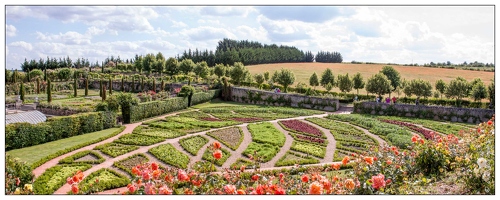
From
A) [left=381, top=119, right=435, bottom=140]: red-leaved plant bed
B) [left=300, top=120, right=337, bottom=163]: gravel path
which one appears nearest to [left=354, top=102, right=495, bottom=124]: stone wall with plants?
[left=381, top=119, right=435, bottom=140]: red-leaved plant bed

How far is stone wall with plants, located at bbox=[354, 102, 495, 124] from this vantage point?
34562 mm

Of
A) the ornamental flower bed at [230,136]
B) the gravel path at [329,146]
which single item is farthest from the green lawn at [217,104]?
the gravel path at [329,146]

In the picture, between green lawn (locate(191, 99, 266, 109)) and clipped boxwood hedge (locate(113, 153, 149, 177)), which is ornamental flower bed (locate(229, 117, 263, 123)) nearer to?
green lawn (locate(191, 99, 266, 109))

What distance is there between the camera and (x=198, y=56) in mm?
105750

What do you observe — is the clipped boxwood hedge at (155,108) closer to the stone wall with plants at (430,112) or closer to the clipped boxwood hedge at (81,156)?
the clipped boxwood hedge at (81,156)

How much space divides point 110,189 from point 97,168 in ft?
10.4

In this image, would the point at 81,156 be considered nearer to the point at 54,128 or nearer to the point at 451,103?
the point at 54,128

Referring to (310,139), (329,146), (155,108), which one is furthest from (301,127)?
(155,108)

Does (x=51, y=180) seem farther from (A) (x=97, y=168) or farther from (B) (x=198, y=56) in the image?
(B) (x=198, y=56)

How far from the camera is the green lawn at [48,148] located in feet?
63.5

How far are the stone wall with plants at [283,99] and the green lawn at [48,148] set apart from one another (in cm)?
2151

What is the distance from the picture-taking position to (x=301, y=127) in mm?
28594

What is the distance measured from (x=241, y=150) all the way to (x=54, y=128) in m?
11.2

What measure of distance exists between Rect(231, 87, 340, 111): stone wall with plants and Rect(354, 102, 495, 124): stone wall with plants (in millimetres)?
3189
